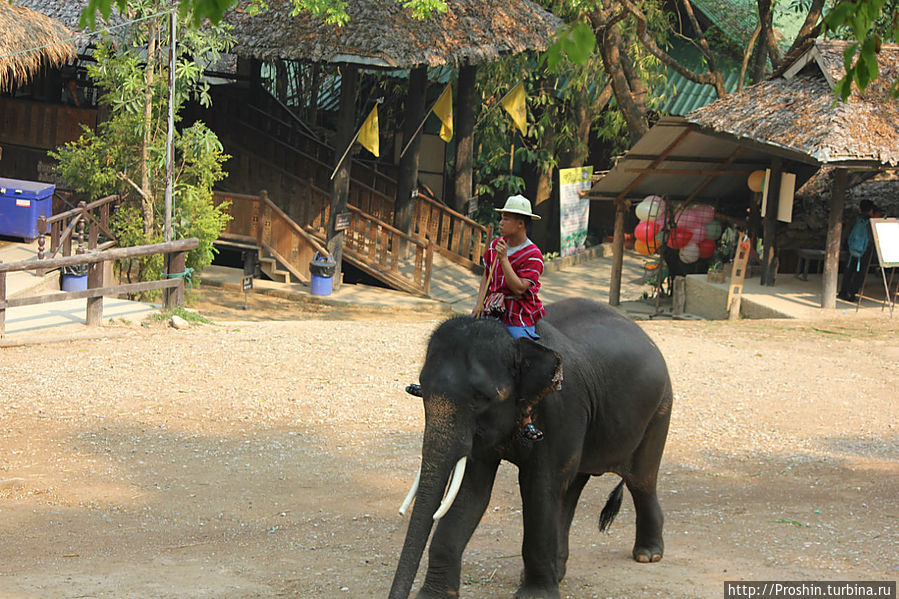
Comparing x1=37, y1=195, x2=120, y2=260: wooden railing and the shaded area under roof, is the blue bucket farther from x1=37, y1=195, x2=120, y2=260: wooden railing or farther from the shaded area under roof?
the shaded area under roof

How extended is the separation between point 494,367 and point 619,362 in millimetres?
1361

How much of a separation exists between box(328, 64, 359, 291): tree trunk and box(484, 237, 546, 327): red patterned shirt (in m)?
12.3

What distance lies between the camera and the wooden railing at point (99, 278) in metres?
11.2

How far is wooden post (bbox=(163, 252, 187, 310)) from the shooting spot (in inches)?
513

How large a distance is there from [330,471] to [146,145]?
26.5ft

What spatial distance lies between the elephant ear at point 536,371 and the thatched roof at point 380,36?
471 inches

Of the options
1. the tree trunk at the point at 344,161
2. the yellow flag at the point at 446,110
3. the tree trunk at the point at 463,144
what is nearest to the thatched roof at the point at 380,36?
the tree trunk at the point at 344,161

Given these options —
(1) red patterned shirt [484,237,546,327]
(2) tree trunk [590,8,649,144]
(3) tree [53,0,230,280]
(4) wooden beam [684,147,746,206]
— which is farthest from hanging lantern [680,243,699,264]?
(1) red patterned shirt [484,237,546,327]

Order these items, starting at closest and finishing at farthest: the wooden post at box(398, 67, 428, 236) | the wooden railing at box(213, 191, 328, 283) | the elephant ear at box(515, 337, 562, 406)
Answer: the elephant ear at box(515, 337, 562, 406)
the wooden railing at box(213, 191, 328, 283)
the wooden post at box(398, 67, 428, 236)

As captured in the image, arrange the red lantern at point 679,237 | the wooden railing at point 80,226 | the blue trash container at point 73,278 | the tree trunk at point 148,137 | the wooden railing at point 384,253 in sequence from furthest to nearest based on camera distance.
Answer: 1. the wooden railing at point 384,253
2. the red lantern at point 679,237
3. the tree trunk at point 148,137
4. the wooden railing at point 80,226
5. the blue trash container at point 73,278

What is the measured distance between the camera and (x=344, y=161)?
17.8 meters

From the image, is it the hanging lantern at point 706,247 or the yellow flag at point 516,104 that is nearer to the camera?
the hanging lantern at point 706,247

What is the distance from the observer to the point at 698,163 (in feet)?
Result: 58.1

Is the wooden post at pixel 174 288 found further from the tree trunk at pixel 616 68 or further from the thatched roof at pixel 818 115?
the tree trunk at pixel 616 68
